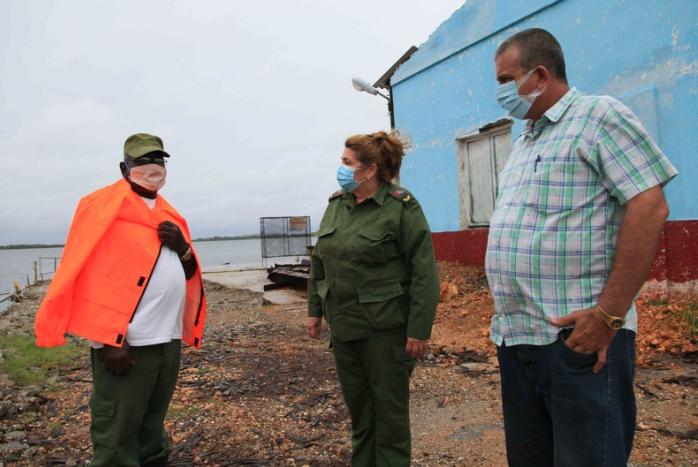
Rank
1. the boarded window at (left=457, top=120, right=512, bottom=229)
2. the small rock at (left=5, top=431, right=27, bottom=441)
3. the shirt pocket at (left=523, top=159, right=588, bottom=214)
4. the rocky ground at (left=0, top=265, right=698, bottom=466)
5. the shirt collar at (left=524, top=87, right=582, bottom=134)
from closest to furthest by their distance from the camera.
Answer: the shirt pocket at (left=523, top=159, right=588, bottom=214), the shirt collar at (left=524, top=87, right=582, bottom=134), the rocky ground at (left=0, top=265, right=698, bottom=466), the small rock at (left=5, top=431, right=27, bottom=441), the boarded window at (left=457, top=120, right=512, bottom=229)

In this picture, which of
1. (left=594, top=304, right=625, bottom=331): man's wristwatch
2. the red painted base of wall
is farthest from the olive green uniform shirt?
the red painted base of wall

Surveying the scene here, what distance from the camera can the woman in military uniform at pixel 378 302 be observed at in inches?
104

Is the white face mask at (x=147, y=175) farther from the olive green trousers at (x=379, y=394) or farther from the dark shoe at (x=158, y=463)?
the dark shoe at (x=158, y=463)

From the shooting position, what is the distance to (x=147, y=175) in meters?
2.83

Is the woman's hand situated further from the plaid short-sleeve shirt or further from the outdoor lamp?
the outdoor lamp

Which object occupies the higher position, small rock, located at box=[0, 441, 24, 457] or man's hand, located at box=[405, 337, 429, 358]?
man's hand, located at box=[405, 337, 429, 358]

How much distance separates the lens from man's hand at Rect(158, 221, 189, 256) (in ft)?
9.14

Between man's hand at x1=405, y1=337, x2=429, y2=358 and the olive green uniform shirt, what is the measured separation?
0.03 meters

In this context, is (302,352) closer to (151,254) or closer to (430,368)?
(430,368)

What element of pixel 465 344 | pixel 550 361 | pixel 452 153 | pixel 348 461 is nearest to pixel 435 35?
pixel 452 153

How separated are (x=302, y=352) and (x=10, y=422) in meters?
3.27

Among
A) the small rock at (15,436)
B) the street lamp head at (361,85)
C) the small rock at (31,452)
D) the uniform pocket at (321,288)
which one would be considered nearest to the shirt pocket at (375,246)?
the uniform pocket at (321,288)

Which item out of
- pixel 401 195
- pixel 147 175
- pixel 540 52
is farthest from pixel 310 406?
pixel 540 52

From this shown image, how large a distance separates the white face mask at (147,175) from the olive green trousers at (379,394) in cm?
141
